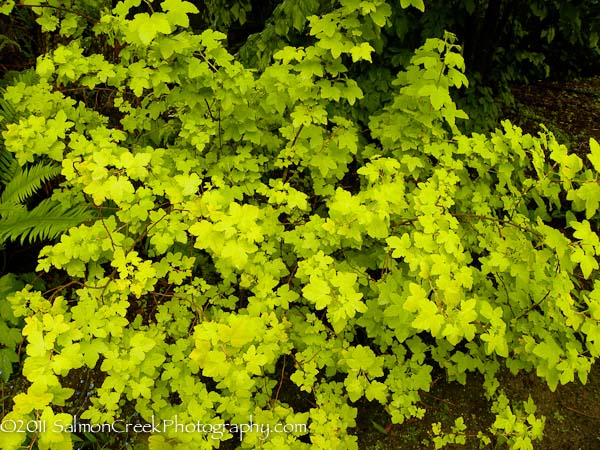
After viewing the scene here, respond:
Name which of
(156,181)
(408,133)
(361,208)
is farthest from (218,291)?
(408,133)

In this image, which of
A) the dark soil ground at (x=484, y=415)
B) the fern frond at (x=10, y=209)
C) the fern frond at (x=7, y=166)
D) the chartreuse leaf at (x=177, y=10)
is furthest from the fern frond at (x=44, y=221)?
the dark soil ground at (x=484, y=415)

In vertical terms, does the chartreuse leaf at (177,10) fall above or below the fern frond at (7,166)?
above

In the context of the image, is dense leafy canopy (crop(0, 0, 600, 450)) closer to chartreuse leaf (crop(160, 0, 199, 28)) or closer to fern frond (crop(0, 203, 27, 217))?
chartreuse leaf (crop(160, 0, 199, 28))

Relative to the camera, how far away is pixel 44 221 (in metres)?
2.70

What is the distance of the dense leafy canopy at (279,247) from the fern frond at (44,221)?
0.89 feet

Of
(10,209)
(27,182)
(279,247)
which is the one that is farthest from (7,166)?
(279,247)

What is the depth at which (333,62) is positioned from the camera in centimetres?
206

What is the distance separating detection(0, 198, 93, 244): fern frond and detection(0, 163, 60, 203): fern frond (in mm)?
201

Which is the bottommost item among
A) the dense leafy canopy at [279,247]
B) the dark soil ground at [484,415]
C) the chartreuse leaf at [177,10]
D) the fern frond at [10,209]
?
the dark soil ground at [484,415]

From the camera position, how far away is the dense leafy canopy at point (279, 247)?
1550mm

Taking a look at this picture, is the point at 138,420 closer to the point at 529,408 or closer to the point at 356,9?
the point at 529,408

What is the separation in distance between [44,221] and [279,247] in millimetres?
1380

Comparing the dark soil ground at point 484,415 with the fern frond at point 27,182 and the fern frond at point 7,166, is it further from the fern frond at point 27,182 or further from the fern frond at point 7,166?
the fern frond at point 7,166

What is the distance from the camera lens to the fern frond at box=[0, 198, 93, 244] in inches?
104
